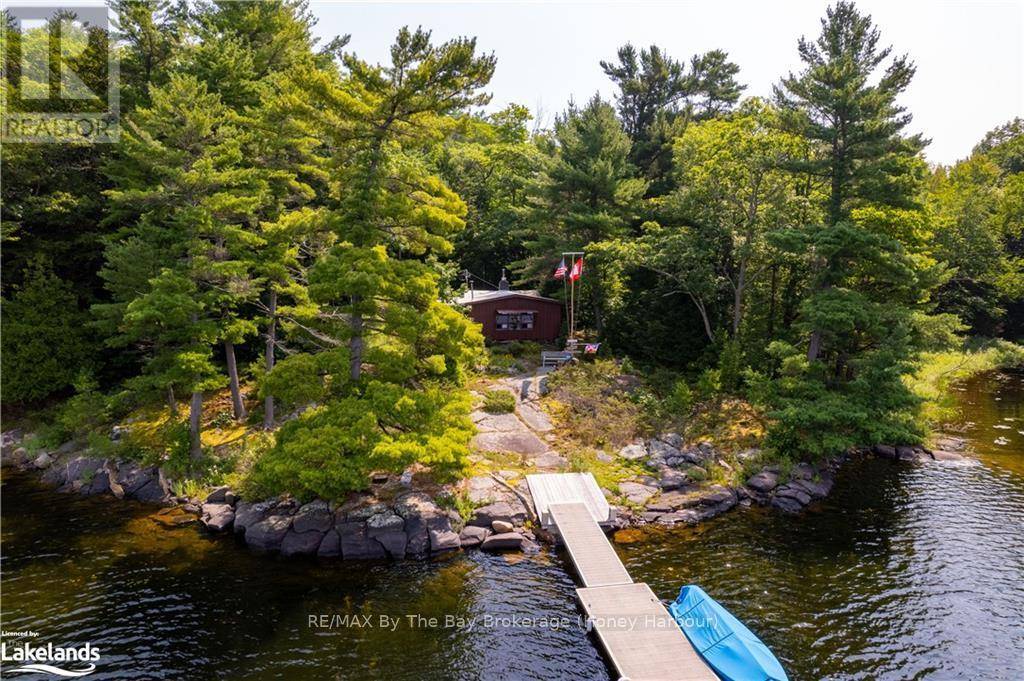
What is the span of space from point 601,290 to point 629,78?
781 inches

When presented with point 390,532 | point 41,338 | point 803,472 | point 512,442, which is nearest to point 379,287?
point 390,532

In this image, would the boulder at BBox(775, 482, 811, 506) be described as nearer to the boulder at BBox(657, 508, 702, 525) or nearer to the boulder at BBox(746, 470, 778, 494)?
the boulder at BBox(746, 470, 778, 494)

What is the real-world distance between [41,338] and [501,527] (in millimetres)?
25624

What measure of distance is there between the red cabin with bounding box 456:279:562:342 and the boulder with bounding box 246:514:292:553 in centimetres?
1979

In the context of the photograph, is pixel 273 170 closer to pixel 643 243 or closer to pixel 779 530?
pixel 643 243

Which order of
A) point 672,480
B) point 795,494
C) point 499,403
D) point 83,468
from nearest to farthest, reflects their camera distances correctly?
point 795,494 → point 672,480 → point 83,468 → point 499,403

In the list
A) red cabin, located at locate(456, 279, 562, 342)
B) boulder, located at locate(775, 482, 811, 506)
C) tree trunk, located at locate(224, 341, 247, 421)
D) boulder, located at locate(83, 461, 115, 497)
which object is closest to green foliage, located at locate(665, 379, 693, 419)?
boulder, located at locate(775, 482, 811, 506)

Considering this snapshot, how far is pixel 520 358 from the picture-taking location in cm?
3616

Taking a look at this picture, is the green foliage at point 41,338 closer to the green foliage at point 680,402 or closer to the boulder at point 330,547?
the boulder at point 330,547

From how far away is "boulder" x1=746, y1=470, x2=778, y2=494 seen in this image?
2284cm

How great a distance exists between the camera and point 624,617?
15.0 metres

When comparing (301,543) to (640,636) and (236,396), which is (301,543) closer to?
(640,636)

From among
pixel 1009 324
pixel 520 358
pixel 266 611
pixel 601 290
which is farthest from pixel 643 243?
pixel 1009 324

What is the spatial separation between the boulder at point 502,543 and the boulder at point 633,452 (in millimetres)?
7173
